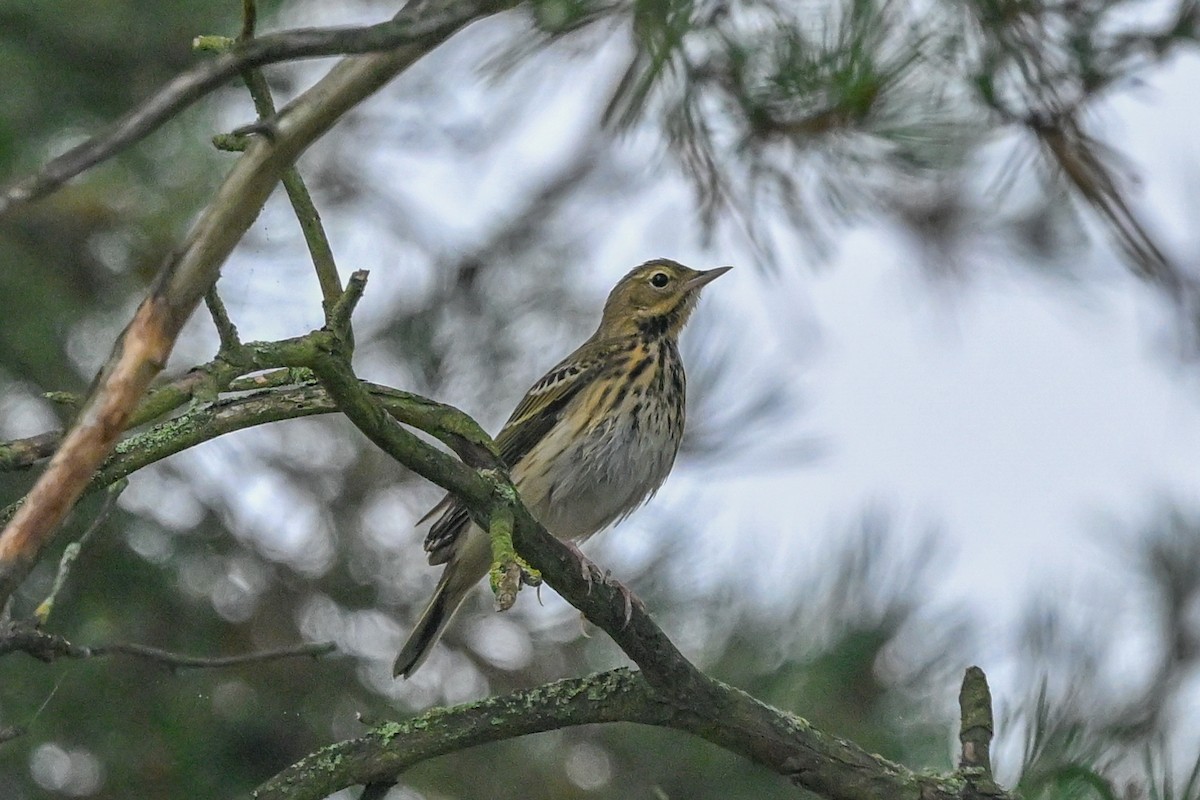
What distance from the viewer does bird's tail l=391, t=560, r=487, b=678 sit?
4.73 m

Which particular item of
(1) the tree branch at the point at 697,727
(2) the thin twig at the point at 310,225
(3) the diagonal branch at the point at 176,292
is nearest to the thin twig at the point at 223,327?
(2) the thin twig at the point at 310,225

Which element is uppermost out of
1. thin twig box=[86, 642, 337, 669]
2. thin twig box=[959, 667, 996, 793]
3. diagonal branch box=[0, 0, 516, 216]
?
thin twig box=[86, 642, 337, 669]

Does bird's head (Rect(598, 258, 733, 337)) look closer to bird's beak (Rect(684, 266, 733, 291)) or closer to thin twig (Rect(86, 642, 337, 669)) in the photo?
bird's beak (Rect(684, 266, 733, 291))

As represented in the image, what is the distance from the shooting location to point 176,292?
1.77 metres

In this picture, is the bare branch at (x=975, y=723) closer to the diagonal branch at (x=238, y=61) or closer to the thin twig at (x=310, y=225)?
the thin twig at (x=310, y=225)

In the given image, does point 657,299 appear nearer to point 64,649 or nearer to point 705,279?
point 705,279

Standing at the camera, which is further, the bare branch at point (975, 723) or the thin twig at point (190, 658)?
the thin twig at point (190, 658)

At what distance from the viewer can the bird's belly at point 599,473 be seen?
497 centimetres

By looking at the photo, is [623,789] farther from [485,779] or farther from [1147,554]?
[1147,554]

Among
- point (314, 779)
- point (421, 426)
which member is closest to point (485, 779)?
point (314, 779)

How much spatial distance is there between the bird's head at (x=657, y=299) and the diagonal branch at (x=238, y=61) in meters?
3.80

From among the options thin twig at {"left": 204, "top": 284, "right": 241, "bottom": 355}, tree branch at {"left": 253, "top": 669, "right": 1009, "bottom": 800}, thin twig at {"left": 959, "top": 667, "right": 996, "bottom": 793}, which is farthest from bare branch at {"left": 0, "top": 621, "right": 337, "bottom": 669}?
thin twig at {"left": 959, "top": 667, "right": 996, "bottom": 793}

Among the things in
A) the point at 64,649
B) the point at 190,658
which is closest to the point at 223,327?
the point at 64,649

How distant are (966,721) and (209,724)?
9.31 feet
